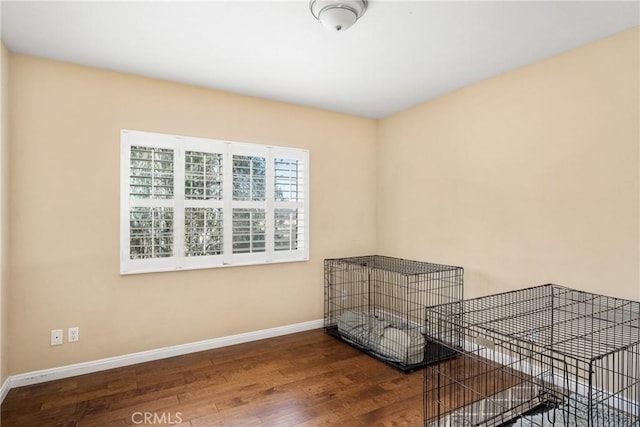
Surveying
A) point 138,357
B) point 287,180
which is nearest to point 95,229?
point 138,357

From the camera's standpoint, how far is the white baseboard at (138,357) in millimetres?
2570

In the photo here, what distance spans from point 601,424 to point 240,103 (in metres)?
3.75

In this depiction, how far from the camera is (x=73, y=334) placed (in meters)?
2.73

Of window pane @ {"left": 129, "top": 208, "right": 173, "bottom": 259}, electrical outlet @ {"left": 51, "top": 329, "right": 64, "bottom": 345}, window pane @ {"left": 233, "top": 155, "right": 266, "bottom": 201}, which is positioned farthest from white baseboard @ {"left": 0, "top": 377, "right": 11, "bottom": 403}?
window pane @ {"left": 233, "top": 155, "right": 266, "bottom": 201}

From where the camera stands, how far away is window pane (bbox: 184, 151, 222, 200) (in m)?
3.18

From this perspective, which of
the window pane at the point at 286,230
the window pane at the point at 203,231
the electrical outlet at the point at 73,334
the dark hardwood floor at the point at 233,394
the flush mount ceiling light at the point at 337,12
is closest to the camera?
the flush mount ceiling light at the point at 337,12

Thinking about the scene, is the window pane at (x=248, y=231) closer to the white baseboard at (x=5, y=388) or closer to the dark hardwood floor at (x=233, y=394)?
the dark hardwood floor at (x=233, y=394)

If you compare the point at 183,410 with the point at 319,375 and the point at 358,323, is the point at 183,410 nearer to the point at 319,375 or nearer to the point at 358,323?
the point at 319,375

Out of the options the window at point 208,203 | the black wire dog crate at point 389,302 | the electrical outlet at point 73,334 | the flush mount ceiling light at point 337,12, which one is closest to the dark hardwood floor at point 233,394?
the black wire dog crate at point 389,302

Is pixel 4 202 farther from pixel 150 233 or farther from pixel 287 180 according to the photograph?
pixel 287 180

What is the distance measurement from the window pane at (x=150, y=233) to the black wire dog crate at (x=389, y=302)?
5.79ft

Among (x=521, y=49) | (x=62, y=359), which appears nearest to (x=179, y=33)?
(x=521, y=49)

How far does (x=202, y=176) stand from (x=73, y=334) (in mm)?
1666

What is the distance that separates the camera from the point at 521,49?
253 centimetres
